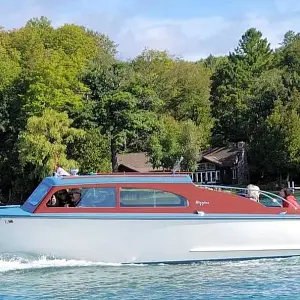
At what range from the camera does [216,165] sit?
8112 cm

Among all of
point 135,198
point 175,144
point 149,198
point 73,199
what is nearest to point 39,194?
point 73,199

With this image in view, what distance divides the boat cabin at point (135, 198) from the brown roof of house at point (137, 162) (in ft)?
186

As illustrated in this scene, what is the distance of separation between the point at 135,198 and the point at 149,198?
352 mm

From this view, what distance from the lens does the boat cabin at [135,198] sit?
17062mm

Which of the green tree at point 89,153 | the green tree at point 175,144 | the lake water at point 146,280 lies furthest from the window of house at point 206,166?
the lake water at point 146,280

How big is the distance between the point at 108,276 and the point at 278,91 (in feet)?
208

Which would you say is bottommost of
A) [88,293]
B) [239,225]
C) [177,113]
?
[88,293]

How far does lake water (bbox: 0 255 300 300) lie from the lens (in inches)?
593

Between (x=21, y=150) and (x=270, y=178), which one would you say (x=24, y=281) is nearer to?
(x=21, y=150)

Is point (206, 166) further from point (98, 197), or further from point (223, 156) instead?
point (98, 197)

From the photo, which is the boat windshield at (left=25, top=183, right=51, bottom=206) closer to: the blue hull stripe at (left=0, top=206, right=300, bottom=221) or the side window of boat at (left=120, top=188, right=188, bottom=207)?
the blue hull stripe at (left=0, top=206, right=300, bottom=221)

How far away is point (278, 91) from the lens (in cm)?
7762

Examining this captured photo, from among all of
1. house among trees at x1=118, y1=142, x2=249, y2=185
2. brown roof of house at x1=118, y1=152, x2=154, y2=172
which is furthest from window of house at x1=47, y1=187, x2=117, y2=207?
brown roof of house at x1=118, y1=152, x2=154, y2=172

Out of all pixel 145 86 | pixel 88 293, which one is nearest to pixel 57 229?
pixel 88 293
